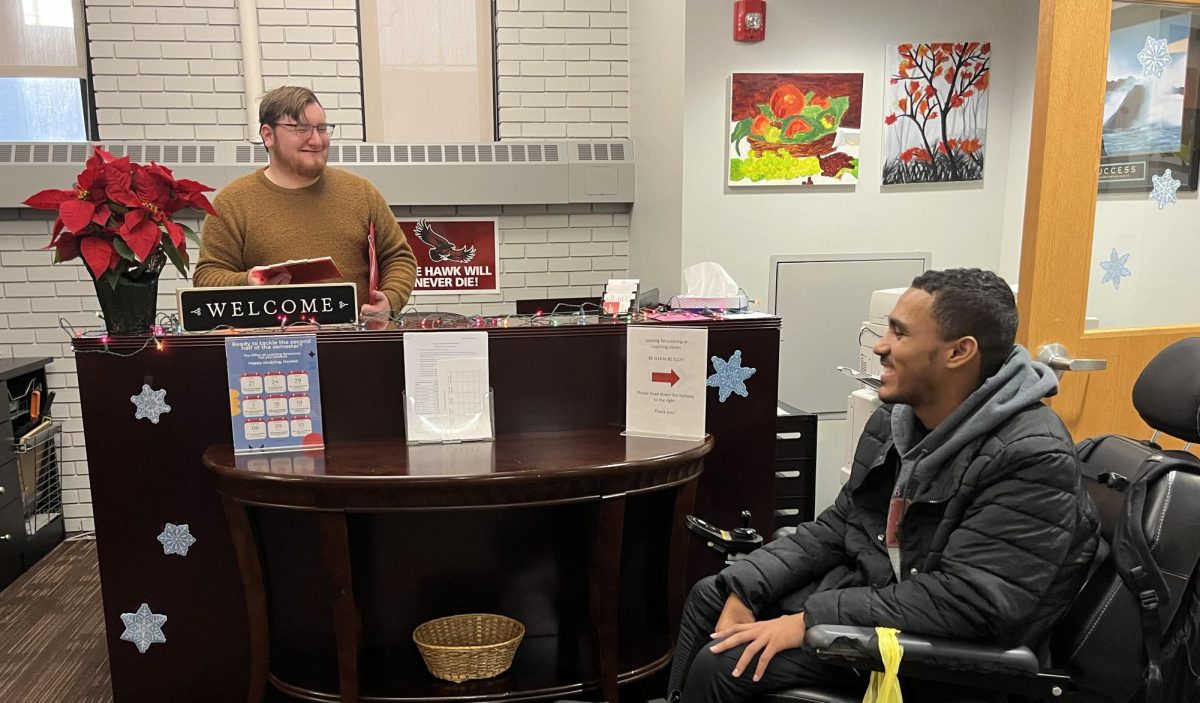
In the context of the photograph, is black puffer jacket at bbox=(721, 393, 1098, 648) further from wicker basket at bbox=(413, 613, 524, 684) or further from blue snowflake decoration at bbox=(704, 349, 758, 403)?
wicker basket at bbox=(413, 613, 524, 684)

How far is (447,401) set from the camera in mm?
2246

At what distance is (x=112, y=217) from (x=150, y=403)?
0.48m

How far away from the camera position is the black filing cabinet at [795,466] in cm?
304

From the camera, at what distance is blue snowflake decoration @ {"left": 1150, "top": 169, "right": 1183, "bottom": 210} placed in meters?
2.39

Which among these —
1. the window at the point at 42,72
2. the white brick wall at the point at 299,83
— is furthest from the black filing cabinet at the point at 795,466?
the window at the point at 42,72

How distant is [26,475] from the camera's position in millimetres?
3830

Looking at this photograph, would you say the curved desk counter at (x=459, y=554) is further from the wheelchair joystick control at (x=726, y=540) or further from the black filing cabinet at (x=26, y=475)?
the black filing cabinet at (x=26, y=475)

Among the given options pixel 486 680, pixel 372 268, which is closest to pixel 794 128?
pixel 372 268

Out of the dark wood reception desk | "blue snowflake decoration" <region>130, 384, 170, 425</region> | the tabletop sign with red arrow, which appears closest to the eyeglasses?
the dark wood reception desk

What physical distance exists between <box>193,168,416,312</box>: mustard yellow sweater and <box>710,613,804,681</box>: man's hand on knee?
1663mm

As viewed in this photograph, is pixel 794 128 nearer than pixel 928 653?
No

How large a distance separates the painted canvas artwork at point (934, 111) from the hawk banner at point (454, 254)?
195 centimetres

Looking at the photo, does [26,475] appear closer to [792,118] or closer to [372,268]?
[372,268]

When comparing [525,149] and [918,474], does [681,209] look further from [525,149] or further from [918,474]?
[918,474]
